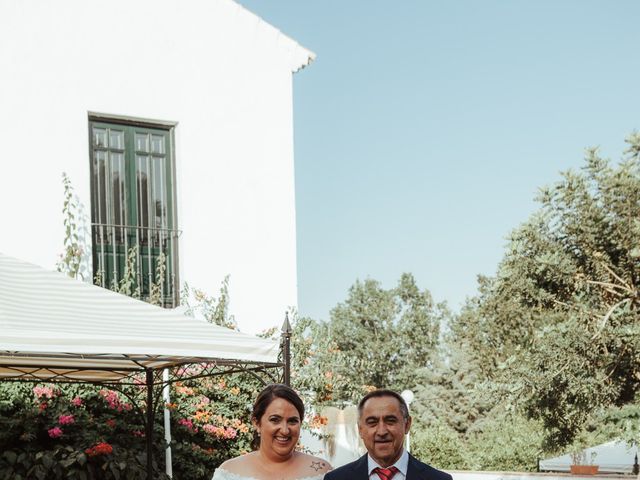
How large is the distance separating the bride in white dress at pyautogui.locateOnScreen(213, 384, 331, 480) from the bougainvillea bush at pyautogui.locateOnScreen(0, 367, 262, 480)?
5.43 metres

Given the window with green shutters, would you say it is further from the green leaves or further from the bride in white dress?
the bride in white dress

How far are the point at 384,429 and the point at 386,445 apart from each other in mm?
65

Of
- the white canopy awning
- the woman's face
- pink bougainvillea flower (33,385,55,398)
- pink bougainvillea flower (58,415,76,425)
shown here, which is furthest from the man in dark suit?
pink bougainvillea flower (33,385,55,398)

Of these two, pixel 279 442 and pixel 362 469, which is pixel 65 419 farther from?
pixel 362 469

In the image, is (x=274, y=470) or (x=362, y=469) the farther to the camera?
(x=274, y=470)

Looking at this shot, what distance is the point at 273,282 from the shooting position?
1322cm

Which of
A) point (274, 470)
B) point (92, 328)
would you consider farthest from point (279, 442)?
point (92, 328)

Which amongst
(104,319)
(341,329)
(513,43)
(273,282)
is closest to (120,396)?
(273,282)

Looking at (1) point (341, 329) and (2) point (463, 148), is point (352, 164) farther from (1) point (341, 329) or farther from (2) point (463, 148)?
(1) point (341, 329)

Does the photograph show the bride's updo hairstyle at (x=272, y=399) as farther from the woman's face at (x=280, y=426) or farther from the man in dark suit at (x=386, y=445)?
the man in dark suit at (x=386, y=445)

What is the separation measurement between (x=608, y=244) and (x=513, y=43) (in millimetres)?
11684

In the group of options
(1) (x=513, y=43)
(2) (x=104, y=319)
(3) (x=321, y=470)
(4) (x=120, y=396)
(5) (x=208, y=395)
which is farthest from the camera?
(1) (x=513, y=43)

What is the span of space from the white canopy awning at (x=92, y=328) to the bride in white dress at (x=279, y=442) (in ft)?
4.62

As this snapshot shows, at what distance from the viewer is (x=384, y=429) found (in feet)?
13.0
